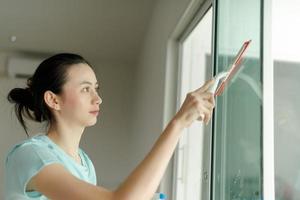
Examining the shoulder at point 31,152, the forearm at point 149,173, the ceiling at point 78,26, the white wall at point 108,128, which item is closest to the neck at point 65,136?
the shoulder at point 31,152

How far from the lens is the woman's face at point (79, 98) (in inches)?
40.9

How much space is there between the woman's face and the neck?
3 centimetres

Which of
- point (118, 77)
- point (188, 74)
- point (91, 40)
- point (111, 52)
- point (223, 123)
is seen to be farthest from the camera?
point (118, 77)

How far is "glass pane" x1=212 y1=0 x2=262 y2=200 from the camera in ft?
3.43

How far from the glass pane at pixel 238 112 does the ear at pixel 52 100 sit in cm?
57

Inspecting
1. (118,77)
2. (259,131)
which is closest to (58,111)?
(259,131)

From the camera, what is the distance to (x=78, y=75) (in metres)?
1.06

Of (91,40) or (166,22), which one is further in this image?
(91,40)

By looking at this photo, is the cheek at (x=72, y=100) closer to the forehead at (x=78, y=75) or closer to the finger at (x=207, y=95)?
the forehead at (x=78, y=75)

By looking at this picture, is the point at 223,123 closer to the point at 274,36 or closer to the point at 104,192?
the point at 274,36

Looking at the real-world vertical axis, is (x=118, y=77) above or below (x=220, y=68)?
above

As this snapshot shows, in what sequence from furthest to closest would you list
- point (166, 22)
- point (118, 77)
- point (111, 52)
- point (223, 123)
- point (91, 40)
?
point (118, 77)
point (111, 52)
point (91, 40)
point (166, 22)
point (223, 123)

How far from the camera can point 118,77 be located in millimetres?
4086

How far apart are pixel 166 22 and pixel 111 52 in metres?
1.71
